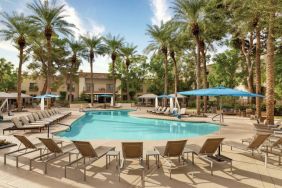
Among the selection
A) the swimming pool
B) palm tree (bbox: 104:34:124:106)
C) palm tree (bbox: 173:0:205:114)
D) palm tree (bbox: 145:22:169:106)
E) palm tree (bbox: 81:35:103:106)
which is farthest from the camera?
palm tree (bbox: 104:34:124:106)

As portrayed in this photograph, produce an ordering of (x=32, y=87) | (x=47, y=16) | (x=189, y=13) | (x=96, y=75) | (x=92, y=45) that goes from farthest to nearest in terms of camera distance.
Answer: (x=96, y=75) < (x=32, y=87) < (x=92, y=45) < (x=47, y=16) < (x=189, y=13)

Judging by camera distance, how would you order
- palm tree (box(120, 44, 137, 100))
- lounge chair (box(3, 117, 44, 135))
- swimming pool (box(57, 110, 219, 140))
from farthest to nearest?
palm tree (box(120, 44, 137, 100))
swimming pool (box(57, 110, 219, 140))
lounge chair (box(3, 117, 44, 135))

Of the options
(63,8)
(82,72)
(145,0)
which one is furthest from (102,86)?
(145,0)

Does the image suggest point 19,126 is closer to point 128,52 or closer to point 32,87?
point 128,52

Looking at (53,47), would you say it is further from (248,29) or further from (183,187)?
(183,187)

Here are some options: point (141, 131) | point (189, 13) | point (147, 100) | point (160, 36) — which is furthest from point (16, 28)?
point (147, 100)

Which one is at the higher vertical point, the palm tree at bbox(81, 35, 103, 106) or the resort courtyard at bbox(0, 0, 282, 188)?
the palm tree at bbox(81, 35, 103, 106)

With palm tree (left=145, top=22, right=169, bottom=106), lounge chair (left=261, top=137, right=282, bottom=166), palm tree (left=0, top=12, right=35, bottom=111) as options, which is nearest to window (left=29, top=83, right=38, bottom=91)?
palm tree (left=0, top=12, right=35, bottom=111)

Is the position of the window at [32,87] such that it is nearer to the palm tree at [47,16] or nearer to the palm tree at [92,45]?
the palm tree at [92,45]

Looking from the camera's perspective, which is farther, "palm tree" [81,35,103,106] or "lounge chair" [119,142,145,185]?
"palm tree" [81,35,103,106]

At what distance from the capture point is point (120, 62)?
170 ft

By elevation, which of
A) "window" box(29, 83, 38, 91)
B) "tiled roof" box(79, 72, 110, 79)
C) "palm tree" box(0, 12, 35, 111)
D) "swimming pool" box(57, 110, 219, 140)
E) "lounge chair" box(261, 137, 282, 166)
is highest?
"palm tree" box(0, 12, 35, 111)

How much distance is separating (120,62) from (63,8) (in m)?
26.5

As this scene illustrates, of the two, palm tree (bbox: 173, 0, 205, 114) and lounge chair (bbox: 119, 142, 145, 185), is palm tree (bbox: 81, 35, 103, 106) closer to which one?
palm tree (bbox: 173, 0, 205, 114)
